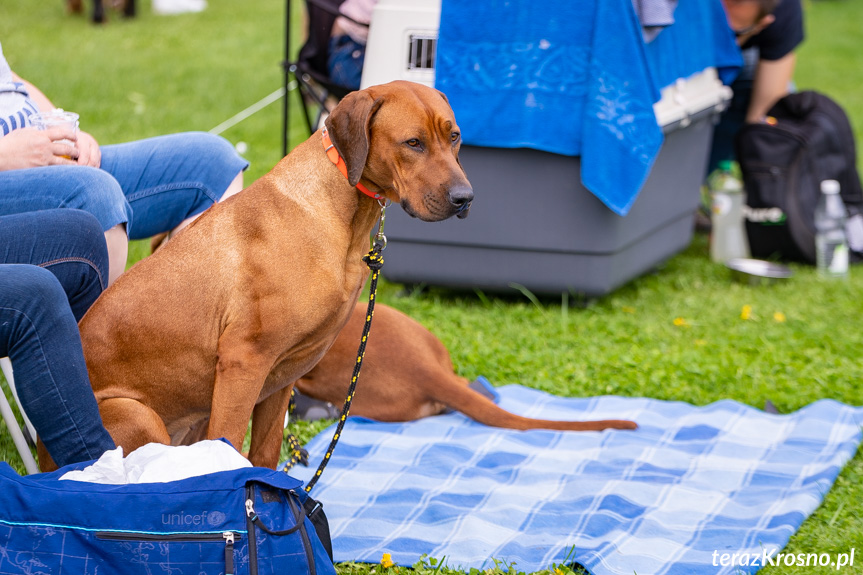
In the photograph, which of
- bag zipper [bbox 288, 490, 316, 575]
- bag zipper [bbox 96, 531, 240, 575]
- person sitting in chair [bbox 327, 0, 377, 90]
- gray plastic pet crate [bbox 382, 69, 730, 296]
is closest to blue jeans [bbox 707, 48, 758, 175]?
gray plastic pet crate [bbox 382, 69, 730, 296]

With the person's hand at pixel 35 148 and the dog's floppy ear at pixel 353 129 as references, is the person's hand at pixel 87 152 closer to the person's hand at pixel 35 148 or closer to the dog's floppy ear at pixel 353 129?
the person's hand at pixel 35 148

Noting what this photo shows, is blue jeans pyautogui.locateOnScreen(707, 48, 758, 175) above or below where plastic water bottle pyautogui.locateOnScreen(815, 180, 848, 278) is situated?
above

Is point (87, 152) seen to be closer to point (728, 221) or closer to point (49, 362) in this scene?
point (49, 362)

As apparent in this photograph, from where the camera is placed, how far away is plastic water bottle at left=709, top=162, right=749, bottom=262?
18.1 ft

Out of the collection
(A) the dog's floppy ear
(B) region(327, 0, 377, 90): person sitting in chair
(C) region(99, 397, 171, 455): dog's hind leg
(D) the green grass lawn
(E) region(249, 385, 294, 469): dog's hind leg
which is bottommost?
(D) the green grass lawn

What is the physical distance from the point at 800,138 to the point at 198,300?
422 centimetres

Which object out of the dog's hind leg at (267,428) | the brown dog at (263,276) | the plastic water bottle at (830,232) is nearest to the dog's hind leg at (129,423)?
the brown dog at (263,276)

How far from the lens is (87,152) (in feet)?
8.91

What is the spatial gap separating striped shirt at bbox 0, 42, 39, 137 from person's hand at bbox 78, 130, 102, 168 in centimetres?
16

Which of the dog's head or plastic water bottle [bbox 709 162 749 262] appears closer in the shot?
the dog's head

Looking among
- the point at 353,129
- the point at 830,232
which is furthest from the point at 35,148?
the point at 830,232

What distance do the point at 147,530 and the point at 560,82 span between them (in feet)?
9.77

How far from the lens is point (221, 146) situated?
2.99 meters

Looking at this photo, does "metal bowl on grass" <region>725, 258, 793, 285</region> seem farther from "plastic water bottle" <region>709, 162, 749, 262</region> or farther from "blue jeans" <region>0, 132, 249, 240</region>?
"blue jeans" <region>0, 132, 249, 240</region>
